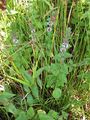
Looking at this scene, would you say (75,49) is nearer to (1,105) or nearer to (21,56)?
(21,56)

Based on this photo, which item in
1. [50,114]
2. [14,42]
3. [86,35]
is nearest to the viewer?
[50,114]

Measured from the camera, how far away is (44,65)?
1.33m

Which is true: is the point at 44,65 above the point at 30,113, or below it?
above

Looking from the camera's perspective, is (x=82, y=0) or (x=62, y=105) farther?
(x=82, y=0)

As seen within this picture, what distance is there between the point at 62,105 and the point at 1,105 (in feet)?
0.87

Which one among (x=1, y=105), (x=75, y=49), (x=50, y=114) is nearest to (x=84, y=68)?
(x=75, y=49)

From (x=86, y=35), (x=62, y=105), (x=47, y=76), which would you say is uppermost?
(x=86, y=35)

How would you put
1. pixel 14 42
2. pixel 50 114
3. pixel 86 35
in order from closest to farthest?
pixel 50 114 < pixel 14 42 < pixel 86 35

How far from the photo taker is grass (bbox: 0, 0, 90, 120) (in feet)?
4.05

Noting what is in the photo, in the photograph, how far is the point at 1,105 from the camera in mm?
1284

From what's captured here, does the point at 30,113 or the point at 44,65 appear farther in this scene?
the point at 44,65

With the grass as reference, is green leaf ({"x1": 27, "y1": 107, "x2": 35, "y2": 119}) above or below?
below

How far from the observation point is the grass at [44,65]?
1235 mm

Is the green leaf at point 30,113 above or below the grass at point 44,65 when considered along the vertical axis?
below
